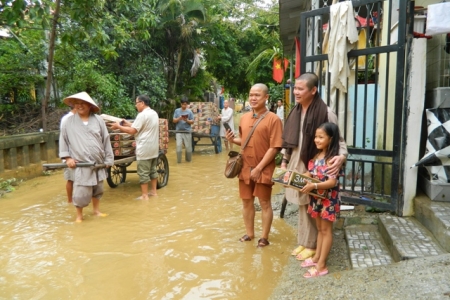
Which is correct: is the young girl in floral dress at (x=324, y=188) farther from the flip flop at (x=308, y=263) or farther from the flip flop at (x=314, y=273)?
the flip flop at (x=308, y=263)

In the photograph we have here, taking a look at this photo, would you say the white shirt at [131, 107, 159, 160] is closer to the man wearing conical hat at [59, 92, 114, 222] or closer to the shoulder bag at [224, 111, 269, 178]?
the man wearing conical hat at [59, 92, 114, 222]

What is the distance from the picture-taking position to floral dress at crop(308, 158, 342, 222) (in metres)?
3.38

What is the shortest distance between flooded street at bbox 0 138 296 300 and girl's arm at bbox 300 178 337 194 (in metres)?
0.94

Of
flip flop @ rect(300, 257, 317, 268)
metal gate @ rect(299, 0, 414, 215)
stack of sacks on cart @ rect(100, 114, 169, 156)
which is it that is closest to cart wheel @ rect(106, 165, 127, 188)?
stack of sacks on cart @ rect(100, 114, 169, 156)

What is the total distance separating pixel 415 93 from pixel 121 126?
4.17 m

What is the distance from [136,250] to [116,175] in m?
3.65

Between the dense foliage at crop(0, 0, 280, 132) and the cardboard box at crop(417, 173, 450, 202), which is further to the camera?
the dense foliage at crop(0, 0, 280, 132)

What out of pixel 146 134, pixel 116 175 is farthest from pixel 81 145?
pixel 116 175

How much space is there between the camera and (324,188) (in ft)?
10.8

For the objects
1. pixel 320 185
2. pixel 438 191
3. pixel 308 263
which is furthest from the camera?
pixel 438 191

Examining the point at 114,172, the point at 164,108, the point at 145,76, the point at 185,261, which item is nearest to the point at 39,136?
the point at 114,172

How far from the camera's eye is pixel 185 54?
17.9m

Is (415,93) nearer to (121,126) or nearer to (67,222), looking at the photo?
(121,126)

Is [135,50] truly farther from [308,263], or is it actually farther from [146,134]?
[308,263]
